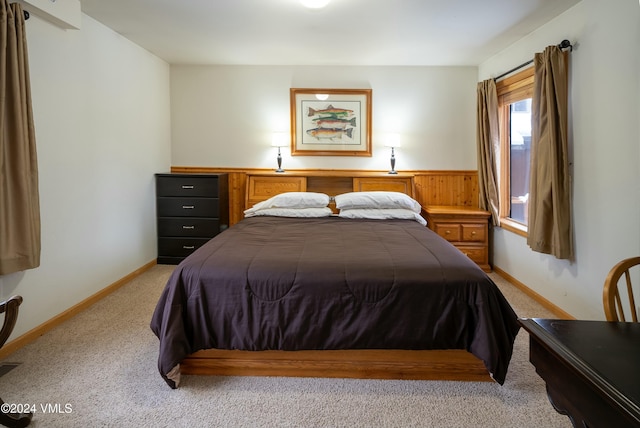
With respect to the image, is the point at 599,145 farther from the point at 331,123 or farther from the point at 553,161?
the point at 331,123

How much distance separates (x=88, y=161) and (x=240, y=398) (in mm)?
2408

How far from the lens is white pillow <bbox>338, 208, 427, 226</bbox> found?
3.85 meters

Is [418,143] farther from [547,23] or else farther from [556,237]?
[556,237]

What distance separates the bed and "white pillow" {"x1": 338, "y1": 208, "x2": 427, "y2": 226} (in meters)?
1.62

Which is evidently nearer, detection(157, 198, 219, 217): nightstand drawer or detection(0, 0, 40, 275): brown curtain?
detection(0, 0, 40, 275): brown curtain

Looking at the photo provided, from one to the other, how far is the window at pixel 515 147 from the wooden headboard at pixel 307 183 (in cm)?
102

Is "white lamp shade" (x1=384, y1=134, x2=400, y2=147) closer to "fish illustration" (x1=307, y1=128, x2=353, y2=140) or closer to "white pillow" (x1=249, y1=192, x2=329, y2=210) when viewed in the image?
"fish illustration" (x1=307, y1=128, x2=353, y2=140)

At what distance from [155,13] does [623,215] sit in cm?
369

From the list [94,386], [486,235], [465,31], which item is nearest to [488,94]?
[465,31]

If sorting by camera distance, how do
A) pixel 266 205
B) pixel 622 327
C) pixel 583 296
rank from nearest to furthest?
pixel 622 327 < pixel 583 296 < pixel 266 205

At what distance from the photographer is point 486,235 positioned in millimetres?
4207

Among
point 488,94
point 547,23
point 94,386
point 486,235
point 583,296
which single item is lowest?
point 94,386

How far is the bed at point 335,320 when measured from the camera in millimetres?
2029

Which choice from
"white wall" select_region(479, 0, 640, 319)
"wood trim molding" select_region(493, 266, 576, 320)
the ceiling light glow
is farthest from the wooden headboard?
the ceiling light glow
